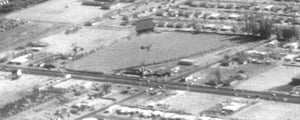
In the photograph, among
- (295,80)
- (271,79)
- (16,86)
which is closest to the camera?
(295,80)

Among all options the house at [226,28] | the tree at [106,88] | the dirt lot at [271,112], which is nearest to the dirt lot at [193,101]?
the dirt lot at [271,112]

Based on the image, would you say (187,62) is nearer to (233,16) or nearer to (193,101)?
(193,101)

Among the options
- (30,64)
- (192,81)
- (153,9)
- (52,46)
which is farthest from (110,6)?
(192,81)

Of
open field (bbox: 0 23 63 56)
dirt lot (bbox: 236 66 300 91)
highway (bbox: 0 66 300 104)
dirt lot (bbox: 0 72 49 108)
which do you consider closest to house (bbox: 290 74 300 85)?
dirt lot (bbox: 236 66 300 91)

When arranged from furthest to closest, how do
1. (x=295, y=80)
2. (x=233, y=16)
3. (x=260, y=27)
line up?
(x=233, y=16) < (x=260, y=27) < (x=295, y=80)

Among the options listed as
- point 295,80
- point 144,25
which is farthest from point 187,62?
point 144,25

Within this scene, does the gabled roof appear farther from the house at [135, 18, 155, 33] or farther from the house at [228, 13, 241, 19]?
the house at [228, 13, 241, 19]

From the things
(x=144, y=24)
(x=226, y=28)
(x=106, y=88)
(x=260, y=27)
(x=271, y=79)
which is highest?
(x=260, y=27)
